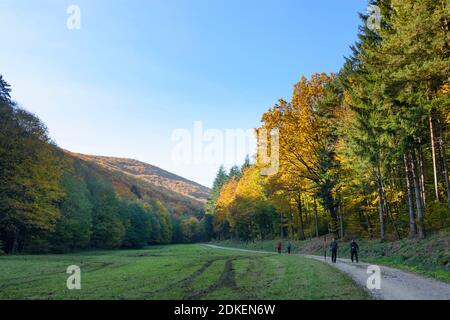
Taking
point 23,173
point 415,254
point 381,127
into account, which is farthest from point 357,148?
point 23,173

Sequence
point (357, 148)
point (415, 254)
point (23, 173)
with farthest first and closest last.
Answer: point (23, 173) < point (357, 148) < point (415, 254)

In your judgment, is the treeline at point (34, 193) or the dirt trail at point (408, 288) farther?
the treeline at point (34, 193)

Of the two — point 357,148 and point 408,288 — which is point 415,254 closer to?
point 357,148

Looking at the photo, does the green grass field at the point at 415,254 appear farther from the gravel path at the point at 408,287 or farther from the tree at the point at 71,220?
the tree at the point at 71,220

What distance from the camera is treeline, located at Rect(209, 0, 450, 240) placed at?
57.4ft

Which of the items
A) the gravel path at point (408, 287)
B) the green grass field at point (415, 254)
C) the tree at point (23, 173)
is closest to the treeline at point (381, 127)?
the green grass field at point (415, 254)

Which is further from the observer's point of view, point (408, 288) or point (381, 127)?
point (381, 127)

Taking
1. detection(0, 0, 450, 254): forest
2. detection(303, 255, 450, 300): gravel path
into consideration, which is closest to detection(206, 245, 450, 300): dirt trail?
detection(303, 255, 450, 300): gravel path

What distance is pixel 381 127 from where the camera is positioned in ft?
75.2

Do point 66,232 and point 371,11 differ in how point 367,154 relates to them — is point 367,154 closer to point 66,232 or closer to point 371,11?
point 371,11

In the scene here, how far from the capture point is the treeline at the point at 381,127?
17.5 m

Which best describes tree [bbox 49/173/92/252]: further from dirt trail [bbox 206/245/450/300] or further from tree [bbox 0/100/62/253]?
dirt trail [bbox 206/245/450/300]

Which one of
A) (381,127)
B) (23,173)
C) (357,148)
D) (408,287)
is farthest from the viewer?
(23,173)
